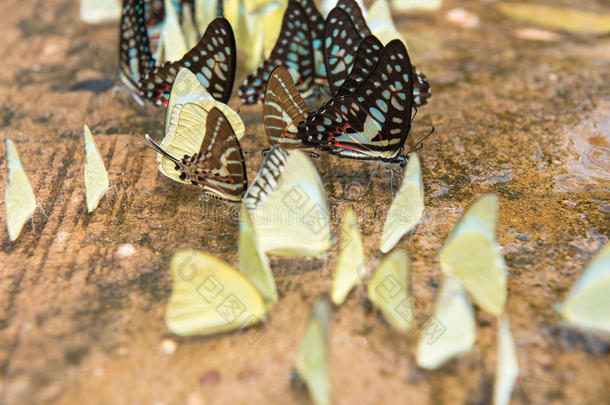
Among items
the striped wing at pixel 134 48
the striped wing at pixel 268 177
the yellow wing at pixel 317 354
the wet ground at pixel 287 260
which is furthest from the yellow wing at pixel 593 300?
the striped wing at pixel 134 48

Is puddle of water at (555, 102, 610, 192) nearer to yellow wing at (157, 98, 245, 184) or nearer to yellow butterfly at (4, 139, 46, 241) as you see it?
yellow wing at (157, 98, 245, 184)

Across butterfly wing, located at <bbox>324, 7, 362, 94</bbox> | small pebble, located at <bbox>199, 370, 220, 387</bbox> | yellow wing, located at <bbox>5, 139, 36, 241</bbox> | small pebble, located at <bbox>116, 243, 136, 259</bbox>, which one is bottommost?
small pebble, located at <bbox>116, 243, 136, 259</bbox>

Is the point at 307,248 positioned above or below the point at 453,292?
below

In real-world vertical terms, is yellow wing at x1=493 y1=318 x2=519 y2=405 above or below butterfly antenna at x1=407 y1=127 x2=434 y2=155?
above

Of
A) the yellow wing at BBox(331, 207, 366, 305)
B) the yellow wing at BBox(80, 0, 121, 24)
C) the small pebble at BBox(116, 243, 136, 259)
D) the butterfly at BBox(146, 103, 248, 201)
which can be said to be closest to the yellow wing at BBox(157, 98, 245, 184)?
the butterfly at BBox(146, 103, 248, 201)

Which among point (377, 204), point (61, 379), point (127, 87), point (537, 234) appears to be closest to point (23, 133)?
point (127, 87)

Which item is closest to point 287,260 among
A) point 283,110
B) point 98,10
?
point 283,110

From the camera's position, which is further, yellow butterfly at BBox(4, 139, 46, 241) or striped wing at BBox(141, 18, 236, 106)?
striped wing at BBox(141, 18, 236, 106)

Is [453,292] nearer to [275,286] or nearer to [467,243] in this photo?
[467,243]
